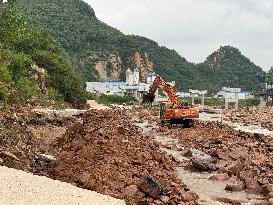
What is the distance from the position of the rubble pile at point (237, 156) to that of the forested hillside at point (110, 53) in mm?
100704

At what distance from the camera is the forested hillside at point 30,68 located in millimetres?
38094

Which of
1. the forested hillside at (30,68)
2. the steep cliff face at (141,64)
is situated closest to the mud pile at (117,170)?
the forested hillside at (30,68)

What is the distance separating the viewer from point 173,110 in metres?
31.9

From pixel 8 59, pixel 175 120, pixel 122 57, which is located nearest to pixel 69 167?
pixel 175 120

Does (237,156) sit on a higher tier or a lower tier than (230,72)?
lower

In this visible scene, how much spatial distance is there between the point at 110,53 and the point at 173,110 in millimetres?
127283

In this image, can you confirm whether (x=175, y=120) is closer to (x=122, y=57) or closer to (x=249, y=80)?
(x=122, y=57)

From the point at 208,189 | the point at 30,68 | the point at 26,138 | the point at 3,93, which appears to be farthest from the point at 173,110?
the point at 30,68

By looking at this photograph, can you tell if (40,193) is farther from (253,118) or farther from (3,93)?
(253,118)

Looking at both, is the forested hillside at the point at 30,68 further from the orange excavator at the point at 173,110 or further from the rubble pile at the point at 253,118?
the rubble pile at the point at 253,118

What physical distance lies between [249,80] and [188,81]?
22.7 meters

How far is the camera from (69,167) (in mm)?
14406

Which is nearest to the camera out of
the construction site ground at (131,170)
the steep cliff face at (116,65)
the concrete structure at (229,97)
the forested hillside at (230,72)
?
the construction site ground at (131,170)

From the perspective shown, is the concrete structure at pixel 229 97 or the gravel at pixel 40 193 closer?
the gravel at pixel 40 193
